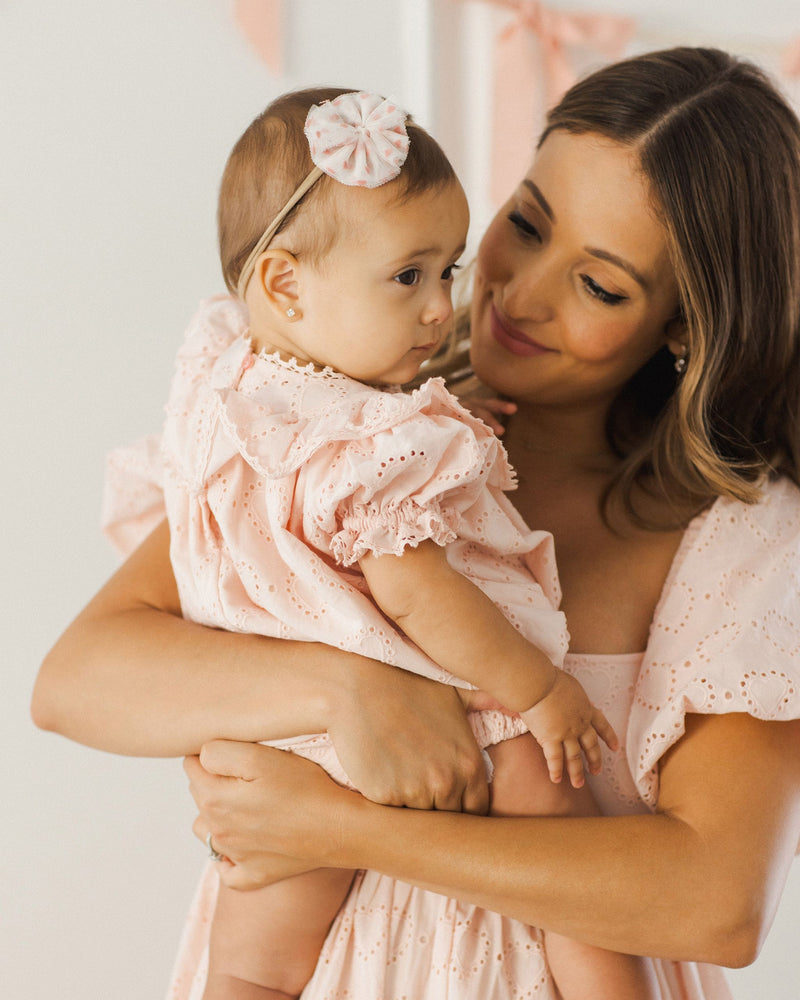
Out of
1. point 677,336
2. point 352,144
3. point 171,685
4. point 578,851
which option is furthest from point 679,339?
point 171,685

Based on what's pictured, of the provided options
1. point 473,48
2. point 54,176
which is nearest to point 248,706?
point 54,176

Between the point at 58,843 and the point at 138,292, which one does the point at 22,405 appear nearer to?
the point at 138,292

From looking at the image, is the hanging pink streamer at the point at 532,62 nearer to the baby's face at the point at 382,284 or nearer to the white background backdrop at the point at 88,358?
the white background backdrop at the point at 88,358

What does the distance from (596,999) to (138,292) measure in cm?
181

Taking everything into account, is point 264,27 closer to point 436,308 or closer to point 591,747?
point 436,308

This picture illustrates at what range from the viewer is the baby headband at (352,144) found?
112 centimetres

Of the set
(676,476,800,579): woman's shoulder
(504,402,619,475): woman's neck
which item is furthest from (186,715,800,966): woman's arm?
(504,402,619,475): woman's neck

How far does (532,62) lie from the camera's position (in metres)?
2.95

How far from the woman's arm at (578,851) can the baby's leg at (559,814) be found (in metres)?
0.05

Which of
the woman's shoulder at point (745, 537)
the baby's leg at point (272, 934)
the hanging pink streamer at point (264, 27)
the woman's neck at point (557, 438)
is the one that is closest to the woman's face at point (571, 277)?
the woman's neck at point (557, 438)

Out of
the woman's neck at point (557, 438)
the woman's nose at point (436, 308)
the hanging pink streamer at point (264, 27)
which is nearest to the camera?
the woman's nose at point (436, 308)

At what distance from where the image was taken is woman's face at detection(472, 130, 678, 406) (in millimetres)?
1450

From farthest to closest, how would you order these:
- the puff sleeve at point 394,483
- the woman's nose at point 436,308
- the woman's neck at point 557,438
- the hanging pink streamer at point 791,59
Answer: the hanging pink streamer at point 791,59 < the woman's neck at point 557,438 < the woman's nose at point 436,308 < the puff sleeve at point 394,483

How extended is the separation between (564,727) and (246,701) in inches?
15.0
